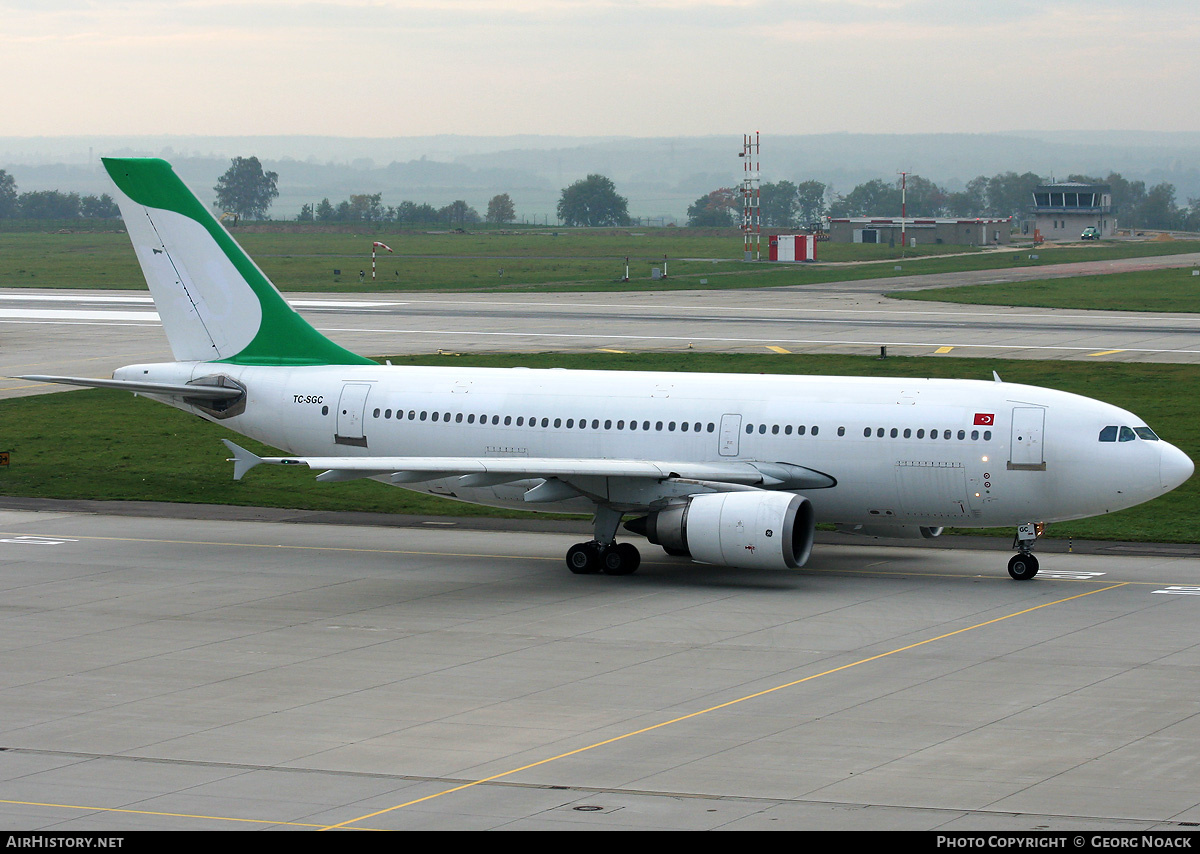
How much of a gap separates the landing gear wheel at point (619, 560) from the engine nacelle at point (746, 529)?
5.19 ft

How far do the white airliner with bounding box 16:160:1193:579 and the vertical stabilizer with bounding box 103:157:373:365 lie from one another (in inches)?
2.1

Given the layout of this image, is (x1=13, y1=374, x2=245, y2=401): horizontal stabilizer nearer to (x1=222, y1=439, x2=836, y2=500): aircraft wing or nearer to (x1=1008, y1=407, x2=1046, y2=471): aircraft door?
(x1=222, y1=439, x2=836, y2=500): aircraft wing

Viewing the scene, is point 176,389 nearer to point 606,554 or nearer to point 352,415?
point 352,415

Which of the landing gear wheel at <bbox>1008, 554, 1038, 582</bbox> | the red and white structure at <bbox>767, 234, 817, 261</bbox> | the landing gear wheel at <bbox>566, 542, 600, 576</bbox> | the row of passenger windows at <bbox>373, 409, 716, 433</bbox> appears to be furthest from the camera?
the red and white structure at <bbox>767, 234, 817, 261</bbox>

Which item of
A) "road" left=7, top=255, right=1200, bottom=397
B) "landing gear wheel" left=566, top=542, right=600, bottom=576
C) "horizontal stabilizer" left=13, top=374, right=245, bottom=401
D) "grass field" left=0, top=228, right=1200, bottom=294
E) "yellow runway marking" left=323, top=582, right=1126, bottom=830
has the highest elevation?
"grass field" left=0, top=228, right=1200, bottom=294

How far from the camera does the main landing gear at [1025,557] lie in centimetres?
3466

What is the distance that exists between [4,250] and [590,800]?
191280 mm

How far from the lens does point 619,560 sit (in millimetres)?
35688

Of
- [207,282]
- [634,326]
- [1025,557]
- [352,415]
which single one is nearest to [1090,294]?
Answer: [634,326]

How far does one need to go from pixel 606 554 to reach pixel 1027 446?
9.81 m

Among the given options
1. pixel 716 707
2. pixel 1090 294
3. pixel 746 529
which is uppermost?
pixel 1090 294

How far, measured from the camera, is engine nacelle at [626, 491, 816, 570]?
33.0m

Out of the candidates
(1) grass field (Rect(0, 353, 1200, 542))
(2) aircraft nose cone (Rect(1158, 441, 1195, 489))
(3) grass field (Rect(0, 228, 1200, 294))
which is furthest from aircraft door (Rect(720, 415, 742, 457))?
(3) grass field (Rect(0, 228, 1200, 294))

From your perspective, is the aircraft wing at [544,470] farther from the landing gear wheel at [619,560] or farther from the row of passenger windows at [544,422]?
the landing gear wheel at [619,560]
